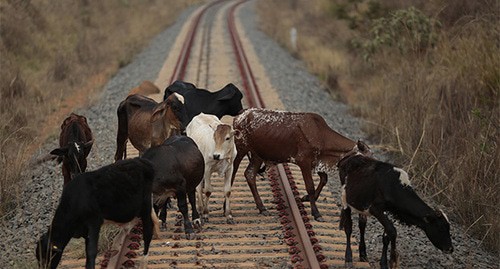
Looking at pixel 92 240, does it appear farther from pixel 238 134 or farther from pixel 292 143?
pixel 292 143

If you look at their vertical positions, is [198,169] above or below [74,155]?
below

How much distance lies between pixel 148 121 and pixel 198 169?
82.1 inches

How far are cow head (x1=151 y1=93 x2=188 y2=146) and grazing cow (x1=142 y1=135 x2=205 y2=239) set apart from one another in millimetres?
946

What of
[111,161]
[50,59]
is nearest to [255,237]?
[111,161]

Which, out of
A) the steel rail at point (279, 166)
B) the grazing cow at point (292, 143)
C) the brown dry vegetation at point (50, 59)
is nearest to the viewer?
the steel rail at point (279, 166)

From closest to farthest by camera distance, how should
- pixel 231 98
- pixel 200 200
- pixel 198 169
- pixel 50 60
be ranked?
pixel 198 169, pixel 200 200, pixel 231 98, pixel 50 60

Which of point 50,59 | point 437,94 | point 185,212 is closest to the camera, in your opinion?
point 185,212

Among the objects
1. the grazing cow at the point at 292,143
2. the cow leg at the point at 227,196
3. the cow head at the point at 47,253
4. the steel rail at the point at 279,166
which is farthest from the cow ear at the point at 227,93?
the cow head at the point at 47,253

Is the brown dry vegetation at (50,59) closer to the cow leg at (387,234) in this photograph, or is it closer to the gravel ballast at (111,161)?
the gravel ballast at (111,161)

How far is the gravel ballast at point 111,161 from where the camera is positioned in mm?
9086

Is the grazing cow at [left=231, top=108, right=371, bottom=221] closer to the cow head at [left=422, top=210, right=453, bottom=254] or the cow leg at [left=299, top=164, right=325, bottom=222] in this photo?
the cow leg at [left=299, top=164, right=325, bottom=222]

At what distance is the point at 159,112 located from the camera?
34.8ft

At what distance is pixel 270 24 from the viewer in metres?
37.9

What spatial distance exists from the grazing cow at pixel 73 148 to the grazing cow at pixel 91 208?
2.35 m
